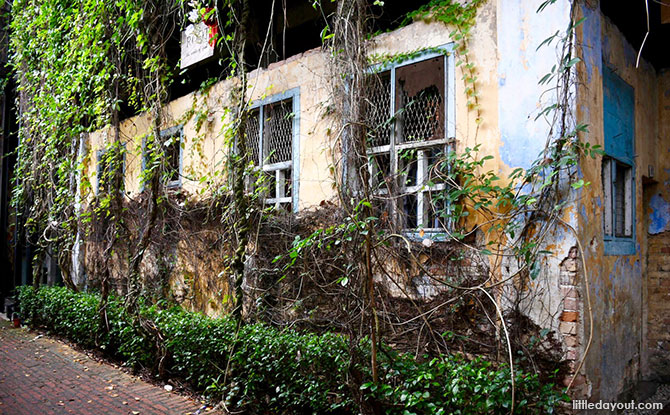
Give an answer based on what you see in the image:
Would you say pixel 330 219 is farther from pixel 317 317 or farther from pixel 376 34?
pixel 376 34

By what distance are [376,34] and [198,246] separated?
4184 mm

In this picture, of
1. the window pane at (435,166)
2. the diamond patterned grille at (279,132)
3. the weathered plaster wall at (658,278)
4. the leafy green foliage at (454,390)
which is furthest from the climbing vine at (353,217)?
the weathered plaster wall at (658,278)

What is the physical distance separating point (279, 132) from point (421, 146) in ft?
7.79

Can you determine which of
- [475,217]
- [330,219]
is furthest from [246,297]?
[475,217]

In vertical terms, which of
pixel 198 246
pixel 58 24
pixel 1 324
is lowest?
pixel 1 324

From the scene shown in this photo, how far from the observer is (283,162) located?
6340 mm

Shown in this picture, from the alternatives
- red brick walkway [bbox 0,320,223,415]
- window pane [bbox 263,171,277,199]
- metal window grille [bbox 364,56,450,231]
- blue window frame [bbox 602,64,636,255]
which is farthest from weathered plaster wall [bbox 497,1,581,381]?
red brick walkway [bbox 0,320,223,415]

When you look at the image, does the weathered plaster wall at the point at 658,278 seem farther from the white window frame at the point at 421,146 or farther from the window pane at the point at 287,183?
the window pane at the point at 287,183

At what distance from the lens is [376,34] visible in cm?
527

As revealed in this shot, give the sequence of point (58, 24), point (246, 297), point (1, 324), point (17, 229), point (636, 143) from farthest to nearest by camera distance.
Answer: point (17, 229) < point (1, 324) < point (58, 24) < point (246, 297) < point (636, 143)

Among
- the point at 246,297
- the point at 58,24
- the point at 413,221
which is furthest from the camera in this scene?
the point at 58,24

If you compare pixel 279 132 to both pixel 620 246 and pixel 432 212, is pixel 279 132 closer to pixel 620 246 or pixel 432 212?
pixel 432 212

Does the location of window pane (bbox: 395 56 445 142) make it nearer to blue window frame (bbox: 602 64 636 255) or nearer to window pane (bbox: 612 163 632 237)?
blue window frame (bbox: 602 64 636 255)

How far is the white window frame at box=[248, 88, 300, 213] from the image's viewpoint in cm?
608
